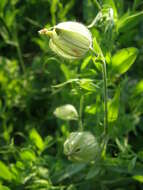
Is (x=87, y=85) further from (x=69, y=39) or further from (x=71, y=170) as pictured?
(x=71, y=170)

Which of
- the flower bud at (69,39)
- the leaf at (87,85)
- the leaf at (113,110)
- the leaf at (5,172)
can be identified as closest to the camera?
the flower bud at (69,39)

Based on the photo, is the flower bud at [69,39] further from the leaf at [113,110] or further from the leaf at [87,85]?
the leaf at [113,110]

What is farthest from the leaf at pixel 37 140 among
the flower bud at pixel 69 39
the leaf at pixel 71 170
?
the flower bud at pixel 69 39

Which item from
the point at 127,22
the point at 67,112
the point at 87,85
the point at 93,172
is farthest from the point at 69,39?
the point at 93,172

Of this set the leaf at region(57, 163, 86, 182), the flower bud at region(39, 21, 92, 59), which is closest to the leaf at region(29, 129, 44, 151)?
the leaf at region(57, 163, 86, 182)

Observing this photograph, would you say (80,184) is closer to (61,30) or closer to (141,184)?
(141,184)

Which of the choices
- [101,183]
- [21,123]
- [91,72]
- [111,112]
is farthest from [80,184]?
[21,123]
